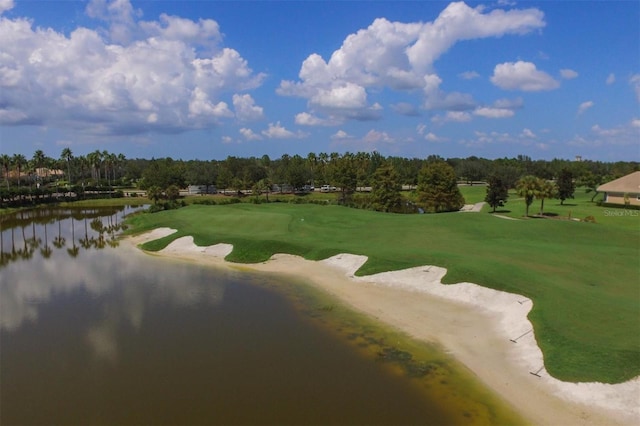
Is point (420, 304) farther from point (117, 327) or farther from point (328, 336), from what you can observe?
point (117, 327)

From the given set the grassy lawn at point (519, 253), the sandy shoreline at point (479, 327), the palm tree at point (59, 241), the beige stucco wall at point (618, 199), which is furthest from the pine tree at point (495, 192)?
the palm tree at point (59, 241)

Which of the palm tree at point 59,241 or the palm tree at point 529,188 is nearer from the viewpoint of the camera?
the palm tree at point 59,241

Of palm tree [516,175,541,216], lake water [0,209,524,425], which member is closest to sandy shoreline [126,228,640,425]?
lake water [0,209,524,425]

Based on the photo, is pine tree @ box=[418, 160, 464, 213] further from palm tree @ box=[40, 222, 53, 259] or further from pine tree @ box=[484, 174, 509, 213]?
palm tree @ box=[40, 222, 53, 259]

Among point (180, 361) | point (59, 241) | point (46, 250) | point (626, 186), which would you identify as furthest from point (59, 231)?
point (626, 186)

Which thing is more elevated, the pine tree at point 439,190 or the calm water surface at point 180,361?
the pine tree at point 439,190

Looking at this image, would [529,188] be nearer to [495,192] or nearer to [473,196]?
[495,192]

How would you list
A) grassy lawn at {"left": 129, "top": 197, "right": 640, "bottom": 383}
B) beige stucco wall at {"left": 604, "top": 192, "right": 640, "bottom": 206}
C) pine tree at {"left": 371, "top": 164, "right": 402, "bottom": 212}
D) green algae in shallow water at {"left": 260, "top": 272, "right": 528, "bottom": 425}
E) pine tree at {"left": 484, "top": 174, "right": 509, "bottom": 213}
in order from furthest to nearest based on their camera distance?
pine tree at {"left": 371, "top": 164, "right": 402, "bottom": 212}, beige stucco wall at {"left": 604, "top": 192, "right": 640, "bottom": 206}, pine tree at {"left": 484, "top": 174, "right": 509, "bottom": 213}, grassy lawn at {"left": 129, "top": 197, "right": 640, "bottom": 383}, green algae in shallow water at {"left": 260, "top": 272, "right": 528, "bottom": 425}

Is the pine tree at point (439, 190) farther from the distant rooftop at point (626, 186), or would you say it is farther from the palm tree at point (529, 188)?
the distant rooftop at point (626, 186)
